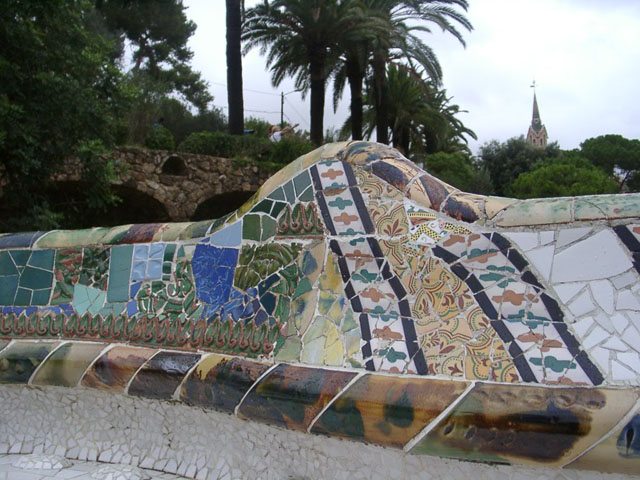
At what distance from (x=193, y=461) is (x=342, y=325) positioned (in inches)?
33.5

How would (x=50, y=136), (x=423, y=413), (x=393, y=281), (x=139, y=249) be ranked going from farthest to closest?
(x=50, y=136), (x=139, y=249), (x=393, y=281), (x=423, y=413)

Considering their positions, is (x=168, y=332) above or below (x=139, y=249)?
below

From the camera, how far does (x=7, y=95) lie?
5.99 metres

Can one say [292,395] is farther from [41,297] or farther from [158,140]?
[158,140]

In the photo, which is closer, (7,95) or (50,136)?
(7,95)

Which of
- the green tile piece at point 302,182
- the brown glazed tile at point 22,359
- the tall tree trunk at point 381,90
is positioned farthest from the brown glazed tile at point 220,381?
the tall tree trunk at point 381,90

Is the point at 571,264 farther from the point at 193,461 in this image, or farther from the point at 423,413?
the point at 193,461

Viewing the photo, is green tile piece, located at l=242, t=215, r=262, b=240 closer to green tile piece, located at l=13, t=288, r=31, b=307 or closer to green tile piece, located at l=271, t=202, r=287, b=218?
green tile piece, located at l=271, t=202, r=287, b=218

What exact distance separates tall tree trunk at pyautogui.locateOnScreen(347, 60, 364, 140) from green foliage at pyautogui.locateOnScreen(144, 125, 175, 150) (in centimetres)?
475

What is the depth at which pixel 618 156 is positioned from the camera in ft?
78.5

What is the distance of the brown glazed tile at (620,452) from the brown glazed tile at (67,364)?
2079 millimetres

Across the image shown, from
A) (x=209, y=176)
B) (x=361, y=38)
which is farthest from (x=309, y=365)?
(x=361, y=38)

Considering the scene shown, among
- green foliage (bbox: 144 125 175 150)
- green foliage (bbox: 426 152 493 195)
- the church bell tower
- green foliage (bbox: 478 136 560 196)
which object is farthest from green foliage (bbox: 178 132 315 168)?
the church bell tower

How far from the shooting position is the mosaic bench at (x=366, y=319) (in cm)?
A: 196
